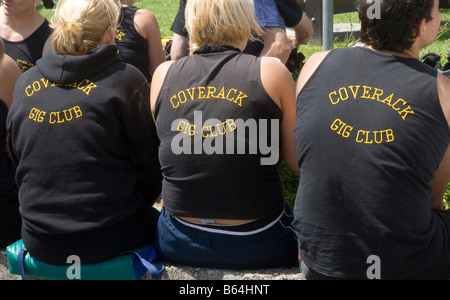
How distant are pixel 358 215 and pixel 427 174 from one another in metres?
0.28

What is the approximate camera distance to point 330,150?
7.14 ft

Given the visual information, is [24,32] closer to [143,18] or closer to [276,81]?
[143,18]

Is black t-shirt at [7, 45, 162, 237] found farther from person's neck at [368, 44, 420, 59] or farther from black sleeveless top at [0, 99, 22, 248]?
person's neck at [368, 44, 420, 59]

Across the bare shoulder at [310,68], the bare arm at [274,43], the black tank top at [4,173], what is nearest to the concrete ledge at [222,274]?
the bare shoulder at [310,68]

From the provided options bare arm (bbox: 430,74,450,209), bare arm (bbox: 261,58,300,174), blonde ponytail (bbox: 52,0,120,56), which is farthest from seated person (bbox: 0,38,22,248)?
bare arm (bbox: 430,74,450,209)

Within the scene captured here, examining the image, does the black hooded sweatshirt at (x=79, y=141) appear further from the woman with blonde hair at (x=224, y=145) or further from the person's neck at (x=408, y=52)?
the person's neck at (x=408, y=52)

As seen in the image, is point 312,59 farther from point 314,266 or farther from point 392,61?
point 314,266

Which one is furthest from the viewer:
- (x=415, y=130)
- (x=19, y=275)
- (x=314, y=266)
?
(x=19, y=275)

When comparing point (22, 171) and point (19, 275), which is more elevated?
point (22, 171)

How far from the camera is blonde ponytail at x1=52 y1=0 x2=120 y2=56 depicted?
2645 mm

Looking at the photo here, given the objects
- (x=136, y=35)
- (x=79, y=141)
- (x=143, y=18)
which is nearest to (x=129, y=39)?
(x=136, y=35)

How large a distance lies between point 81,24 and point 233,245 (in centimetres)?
113
